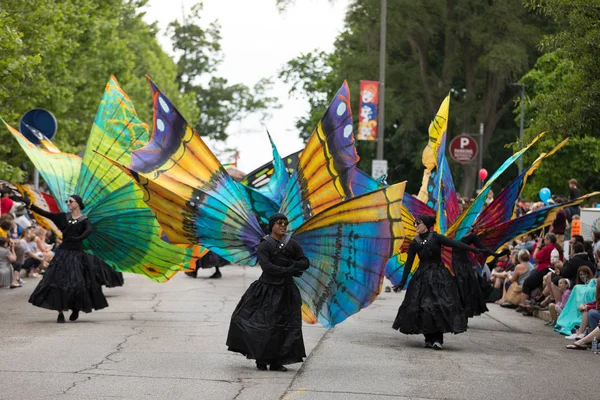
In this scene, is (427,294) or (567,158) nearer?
(427,294)

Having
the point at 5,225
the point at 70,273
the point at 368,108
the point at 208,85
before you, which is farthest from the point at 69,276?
the point at 208,85

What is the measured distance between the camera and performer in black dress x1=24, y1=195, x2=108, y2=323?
15.2 metres

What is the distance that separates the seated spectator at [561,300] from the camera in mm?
17641

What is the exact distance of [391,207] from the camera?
38.7 feet

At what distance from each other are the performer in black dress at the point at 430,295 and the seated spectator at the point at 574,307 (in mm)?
2603

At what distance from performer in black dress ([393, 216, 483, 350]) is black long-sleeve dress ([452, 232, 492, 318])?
1.58 m

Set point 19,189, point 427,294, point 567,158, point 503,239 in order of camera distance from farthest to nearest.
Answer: point 567,158 → point 503,239 → point 19,189 → point 427,294

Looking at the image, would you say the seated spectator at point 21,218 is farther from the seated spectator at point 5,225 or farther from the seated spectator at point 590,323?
the seated spectator at point 590,323

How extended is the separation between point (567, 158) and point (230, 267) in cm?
1258

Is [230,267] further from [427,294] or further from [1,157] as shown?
[427,294]

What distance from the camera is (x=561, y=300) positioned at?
59.1 feet

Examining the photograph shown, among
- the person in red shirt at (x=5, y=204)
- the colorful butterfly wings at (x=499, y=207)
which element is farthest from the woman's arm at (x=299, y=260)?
the person in red shirt at (x=5, y=204)

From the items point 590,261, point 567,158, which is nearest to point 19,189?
point 590,261

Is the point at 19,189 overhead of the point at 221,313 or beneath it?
overhead
